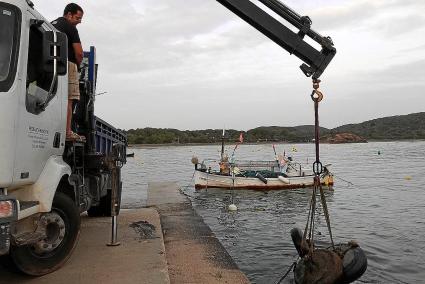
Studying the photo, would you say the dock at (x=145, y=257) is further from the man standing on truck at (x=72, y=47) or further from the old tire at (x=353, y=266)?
the man standing on truck at (x=72, y=47)

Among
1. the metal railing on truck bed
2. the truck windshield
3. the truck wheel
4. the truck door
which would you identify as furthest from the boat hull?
the truck windshield

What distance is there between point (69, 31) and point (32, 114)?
1945 mm

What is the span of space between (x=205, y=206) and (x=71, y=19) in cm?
1427

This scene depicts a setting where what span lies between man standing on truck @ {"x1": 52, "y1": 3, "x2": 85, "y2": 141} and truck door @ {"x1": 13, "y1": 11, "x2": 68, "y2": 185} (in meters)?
0.77

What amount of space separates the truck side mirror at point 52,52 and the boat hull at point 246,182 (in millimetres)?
20351

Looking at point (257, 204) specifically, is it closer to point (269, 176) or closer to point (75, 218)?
point (269, 176)

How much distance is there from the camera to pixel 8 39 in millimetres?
4508

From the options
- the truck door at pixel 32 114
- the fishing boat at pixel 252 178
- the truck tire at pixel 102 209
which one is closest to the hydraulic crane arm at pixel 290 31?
the truck door at pixel 32 114

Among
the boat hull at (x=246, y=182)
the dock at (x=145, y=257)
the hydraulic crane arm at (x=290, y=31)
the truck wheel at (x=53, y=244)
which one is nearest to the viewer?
the truck wheel at (x=53, y=244)

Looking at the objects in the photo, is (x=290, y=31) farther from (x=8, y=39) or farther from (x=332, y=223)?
(x=332, y=223)

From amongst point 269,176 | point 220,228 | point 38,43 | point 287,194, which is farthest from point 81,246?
point 269,176

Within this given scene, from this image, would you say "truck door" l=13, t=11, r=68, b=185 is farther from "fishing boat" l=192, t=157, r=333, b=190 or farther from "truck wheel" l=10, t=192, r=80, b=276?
"fishing boat" l=192, t=157, r=333, b=190

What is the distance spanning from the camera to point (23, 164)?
468 cm

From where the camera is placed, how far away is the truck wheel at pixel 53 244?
17.1 ft
